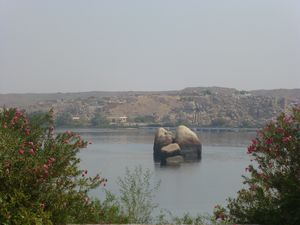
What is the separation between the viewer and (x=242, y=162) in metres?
47.7

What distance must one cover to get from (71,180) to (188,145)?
A: 5410cm

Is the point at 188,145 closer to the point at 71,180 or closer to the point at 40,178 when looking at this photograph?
the point at 71,180

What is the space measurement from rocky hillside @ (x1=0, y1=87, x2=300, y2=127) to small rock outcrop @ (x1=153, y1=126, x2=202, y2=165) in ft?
146

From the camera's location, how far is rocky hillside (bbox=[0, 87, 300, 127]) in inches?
4772

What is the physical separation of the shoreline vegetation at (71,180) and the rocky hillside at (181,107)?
9853 centimetres

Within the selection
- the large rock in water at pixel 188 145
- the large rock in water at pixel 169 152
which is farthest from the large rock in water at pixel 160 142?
the large rock in water at pixel 188 145

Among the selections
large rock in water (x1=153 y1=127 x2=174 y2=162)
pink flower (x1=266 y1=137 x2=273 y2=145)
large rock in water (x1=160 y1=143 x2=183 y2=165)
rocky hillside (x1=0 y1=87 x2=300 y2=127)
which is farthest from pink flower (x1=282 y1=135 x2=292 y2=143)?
rocky hillside (x1=0 y1=87 x2=300 y2=127)

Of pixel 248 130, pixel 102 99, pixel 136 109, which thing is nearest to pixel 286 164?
pixel 248 130

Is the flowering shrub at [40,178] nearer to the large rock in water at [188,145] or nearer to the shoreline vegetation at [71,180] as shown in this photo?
the shoreline vegetation at [71,180]

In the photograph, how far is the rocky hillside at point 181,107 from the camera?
12121 centimetres

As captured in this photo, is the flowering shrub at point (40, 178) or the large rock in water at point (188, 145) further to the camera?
the large rock in water at point (188, 145)

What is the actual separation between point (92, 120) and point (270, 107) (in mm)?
40558

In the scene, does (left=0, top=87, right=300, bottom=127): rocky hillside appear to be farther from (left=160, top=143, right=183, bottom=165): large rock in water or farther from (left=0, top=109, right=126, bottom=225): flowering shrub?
(left=0, top=109, right=126, bottom=225): flowering shrub

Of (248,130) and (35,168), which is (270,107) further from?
(35,168)
